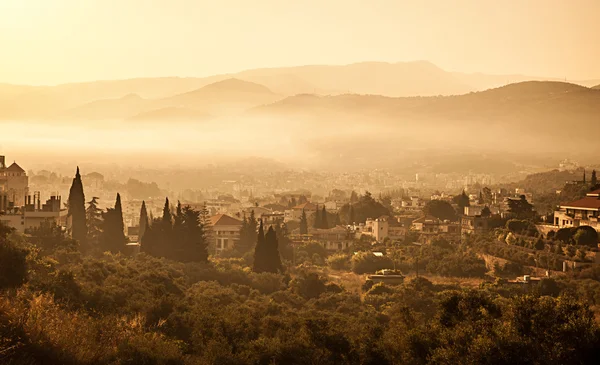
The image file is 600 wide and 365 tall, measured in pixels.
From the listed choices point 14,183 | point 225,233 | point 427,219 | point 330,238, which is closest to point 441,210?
point 427,219

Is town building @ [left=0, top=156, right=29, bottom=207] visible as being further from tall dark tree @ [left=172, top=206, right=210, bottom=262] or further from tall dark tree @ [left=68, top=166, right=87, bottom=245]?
tall dark tree @ [left=172, top=206, right=210, bottom=262]

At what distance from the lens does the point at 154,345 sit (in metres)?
18.7

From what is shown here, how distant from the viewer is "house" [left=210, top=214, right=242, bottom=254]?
49781mm

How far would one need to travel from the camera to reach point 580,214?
4297 cm

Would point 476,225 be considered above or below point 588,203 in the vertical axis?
below

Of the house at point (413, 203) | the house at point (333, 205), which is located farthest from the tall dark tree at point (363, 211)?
the house at point (333, 205)

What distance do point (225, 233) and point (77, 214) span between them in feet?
40.8

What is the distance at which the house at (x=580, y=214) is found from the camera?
41.8m

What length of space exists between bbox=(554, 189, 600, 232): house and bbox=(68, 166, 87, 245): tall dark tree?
844 inches

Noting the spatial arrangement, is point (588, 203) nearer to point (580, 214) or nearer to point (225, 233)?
point (580, 214)

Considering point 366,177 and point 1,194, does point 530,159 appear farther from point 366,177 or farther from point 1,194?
point 1,194

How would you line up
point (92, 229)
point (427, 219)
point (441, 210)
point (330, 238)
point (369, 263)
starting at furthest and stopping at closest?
point (441, 210), point (427, 219), point (330, 238), point (369, 263), point (92, 229)

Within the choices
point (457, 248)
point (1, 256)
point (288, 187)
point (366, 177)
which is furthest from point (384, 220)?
point (366, 177)

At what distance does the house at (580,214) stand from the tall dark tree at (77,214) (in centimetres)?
2143
